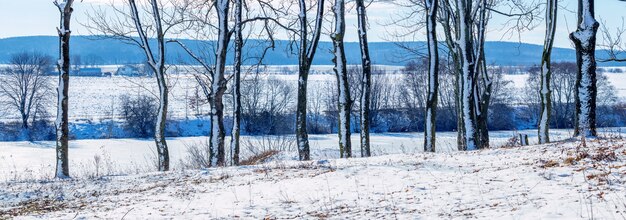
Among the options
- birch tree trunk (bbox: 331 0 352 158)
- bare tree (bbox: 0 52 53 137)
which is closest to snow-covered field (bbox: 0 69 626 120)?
bare tree (bbox: 0 52 53 137)

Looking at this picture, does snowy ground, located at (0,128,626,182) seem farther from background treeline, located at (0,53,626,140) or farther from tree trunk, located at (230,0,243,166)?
background treeline, located at (0,53,626,140)

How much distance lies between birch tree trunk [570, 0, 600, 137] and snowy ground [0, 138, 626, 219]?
168cm

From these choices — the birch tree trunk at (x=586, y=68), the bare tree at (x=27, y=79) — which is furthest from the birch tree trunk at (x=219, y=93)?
the bare tree at (x=27, y=79)

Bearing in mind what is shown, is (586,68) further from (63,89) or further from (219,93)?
(63,89)

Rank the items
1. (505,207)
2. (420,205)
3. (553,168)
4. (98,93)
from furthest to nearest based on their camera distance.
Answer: (98,93) → (553,168) → (420,205) → (505,207)

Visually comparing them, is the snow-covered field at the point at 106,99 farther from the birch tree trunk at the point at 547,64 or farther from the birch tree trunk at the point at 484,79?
the birch tree trunk at the point at 547,64

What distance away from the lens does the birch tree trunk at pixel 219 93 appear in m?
16.8

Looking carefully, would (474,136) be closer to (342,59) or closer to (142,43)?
(342,59)

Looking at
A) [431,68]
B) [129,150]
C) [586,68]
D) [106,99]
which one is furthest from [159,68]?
[106,99]

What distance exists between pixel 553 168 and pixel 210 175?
7.05 meters

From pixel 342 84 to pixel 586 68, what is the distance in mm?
7154

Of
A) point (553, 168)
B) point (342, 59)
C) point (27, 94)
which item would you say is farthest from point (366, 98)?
point (27, 94)

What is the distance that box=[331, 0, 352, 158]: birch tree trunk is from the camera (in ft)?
58.1

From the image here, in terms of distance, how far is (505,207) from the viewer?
653cm
